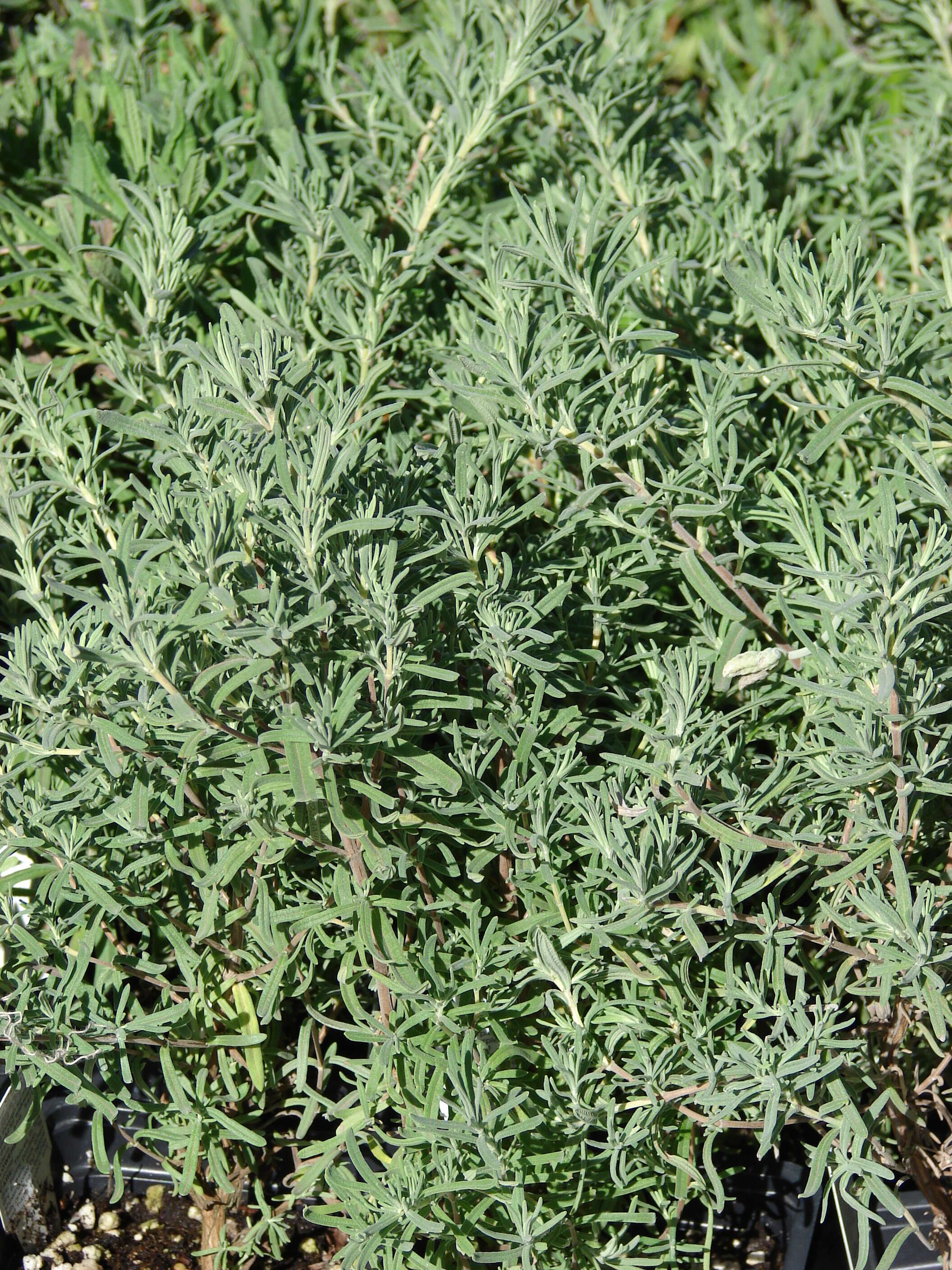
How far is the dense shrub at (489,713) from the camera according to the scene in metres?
1.34

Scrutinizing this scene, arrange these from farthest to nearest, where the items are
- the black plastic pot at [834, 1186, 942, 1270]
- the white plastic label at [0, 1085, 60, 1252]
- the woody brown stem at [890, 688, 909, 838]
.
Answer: the white plastic label at [0, 1085, 60, 1252]
the black plastic pot at [834, 1186, 942, 1270]
the woody brown stem at [890, 688, 909, 838]

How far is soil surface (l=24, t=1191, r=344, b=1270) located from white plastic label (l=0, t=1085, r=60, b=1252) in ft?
0.11

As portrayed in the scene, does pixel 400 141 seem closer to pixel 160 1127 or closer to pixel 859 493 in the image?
pixel 859 493

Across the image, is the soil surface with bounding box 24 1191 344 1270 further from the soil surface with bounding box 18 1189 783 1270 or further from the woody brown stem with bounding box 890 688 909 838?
the woody brown stem with bounding box 890 688 909 838

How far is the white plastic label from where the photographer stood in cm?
168

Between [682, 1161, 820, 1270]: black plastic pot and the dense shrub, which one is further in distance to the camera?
[682, 1161, 820, 1270]: black plastic pot

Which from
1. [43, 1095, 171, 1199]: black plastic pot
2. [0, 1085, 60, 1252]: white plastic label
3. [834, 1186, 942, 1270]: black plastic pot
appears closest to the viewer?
[834, 1186, 942, 1270]: black plastic pot

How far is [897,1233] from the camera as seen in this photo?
162 centimetres

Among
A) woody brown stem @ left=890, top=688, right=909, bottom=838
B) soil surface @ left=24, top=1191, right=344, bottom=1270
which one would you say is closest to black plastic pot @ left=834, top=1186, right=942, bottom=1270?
woody brown stem @ left=890, top=688, right=909, bottom=838

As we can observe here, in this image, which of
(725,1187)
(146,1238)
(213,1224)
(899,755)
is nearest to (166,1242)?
(146,1238)

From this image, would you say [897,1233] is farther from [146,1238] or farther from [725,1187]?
[146,1238]

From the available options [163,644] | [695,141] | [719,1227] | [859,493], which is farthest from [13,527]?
[695,141]

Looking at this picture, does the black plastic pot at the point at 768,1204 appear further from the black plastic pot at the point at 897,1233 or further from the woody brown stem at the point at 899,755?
the woody brown stem at the point at 899,755

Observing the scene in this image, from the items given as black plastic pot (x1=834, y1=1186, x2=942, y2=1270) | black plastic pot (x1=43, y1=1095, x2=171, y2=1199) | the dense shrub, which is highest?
the dense shrub
